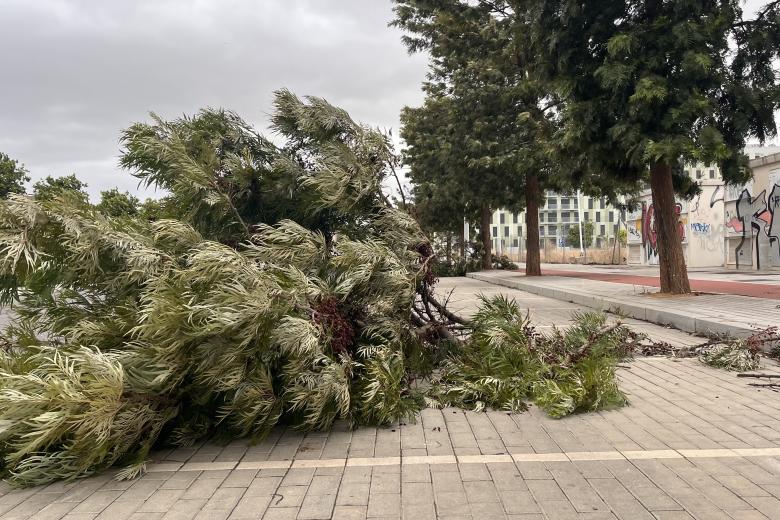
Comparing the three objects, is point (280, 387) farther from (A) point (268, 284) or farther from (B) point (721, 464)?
(B) point (721, 464)

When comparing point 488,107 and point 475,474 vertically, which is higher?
point 488,107

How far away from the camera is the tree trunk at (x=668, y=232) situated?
12250 millimetres

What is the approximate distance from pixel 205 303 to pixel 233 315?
0.29 meters

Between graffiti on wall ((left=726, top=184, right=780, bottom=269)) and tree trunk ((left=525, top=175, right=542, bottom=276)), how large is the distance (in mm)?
9556

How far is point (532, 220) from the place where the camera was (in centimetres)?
2336

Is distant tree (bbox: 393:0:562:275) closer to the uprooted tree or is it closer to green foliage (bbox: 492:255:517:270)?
green foliage (bbox: 492:255:517:270)

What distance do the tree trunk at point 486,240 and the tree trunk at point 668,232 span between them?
18.1m

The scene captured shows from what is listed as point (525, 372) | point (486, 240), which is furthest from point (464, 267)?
point (525, 372)

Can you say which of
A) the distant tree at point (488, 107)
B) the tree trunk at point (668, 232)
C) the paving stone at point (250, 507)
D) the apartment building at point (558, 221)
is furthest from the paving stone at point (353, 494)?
the apartment building at point (558, 221)

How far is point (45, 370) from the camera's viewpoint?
3441mm

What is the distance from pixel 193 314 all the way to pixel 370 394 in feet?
4.65

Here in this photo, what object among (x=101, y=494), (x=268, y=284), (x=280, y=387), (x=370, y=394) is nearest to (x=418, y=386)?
(x=370, y=394)

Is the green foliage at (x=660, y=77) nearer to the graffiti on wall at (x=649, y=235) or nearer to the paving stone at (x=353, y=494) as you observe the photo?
the paving stone at (x=353, y=494)

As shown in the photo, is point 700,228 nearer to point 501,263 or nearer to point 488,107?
point 501,263
